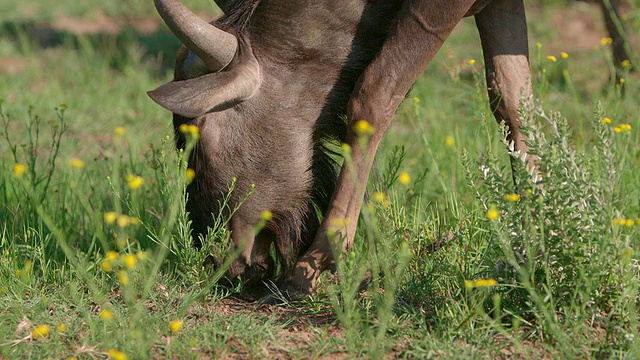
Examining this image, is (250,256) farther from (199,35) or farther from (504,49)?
(504,49)

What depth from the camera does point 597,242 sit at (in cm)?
289

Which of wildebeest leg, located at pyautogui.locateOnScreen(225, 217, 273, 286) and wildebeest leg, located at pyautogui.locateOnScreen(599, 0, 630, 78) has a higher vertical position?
wildebeest leg, located at pyautogui.locateOnScreen(599, 0, 630, 78)

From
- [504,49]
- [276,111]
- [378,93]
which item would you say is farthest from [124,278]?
[504,49]

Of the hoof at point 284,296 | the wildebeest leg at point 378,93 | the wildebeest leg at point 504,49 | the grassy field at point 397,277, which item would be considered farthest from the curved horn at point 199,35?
the wildebeest leg at point 504,49

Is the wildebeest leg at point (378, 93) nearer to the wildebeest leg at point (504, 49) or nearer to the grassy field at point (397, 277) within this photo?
the grassy field at point (397, 277)

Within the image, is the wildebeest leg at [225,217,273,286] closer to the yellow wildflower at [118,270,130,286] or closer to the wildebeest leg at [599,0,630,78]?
the yellow wildflower at [118,270,130,286]

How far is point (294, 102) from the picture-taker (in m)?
3.67

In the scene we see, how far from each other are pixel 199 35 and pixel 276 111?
0.48 meters

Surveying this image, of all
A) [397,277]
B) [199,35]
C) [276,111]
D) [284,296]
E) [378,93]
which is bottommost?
[284,296]

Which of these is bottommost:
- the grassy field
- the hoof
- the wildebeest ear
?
the hoof

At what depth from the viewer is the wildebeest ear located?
322 cm

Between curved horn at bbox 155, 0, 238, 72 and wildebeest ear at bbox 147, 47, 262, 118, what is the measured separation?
72 millimetres

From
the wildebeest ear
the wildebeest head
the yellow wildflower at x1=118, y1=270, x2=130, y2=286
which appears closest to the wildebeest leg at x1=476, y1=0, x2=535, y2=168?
the wildebeest head

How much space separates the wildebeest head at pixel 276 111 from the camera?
3574 millimetres
